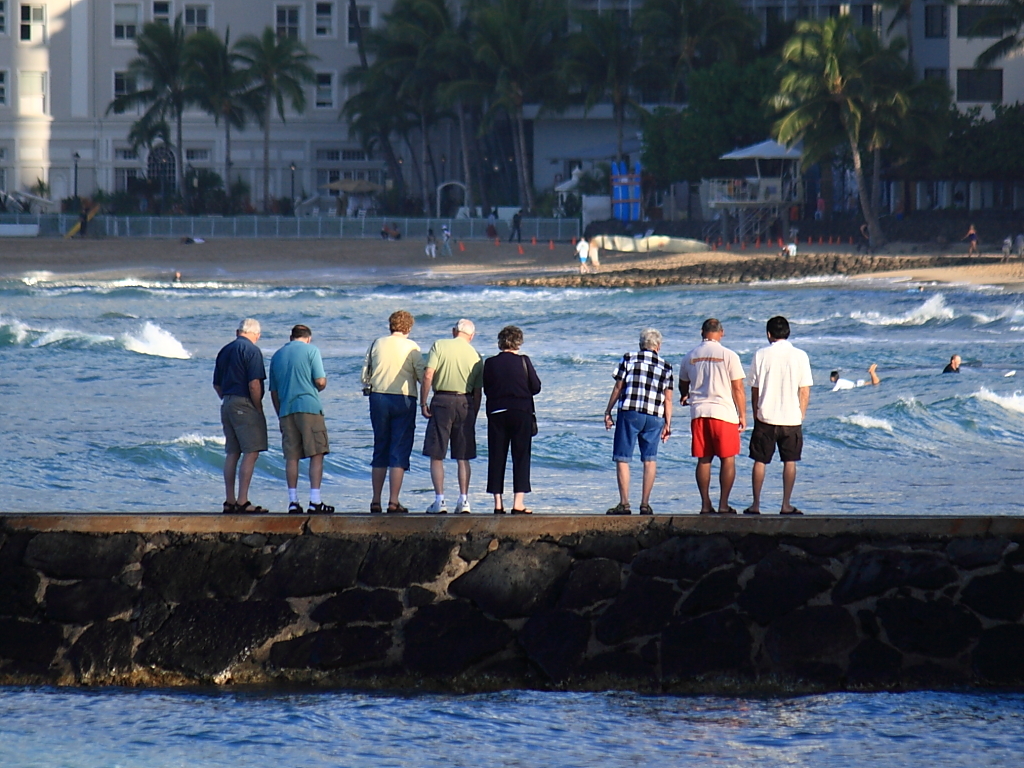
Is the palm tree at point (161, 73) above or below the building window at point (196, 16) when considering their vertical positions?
below

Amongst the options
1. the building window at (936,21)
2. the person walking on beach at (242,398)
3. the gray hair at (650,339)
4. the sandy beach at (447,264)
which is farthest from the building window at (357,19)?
the gray hair at (650,339)

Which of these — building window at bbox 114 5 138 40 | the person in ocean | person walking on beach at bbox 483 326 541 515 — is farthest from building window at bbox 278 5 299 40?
person walking on beach at bbox 483 326 541 515

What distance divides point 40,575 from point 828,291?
37.5 metres

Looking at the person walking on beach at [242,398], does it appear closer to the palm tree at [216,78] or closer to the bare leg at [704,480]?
the bare leg at [704,480]

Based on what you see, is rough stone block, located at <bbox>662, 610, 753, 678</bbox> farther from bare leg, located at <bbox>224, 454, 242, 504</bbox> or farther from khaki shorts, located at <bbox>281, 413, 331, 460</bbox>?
bare leg, located at <bbox>224, 454, 242, 504</bbox>

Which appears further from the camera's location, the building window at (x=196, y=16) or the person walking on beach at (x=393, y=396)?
the building window at (x=196, y=16)

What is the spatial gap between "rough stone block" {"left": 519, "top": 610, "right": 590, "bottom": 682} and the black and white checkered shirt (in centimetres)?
134

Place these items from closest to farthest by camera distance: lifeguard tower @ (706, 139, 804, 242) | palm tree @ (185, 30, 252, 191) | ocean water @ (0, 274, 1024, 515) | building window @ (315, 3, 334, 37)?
ocean water @ (0, 274, 1024, 515) < lifeguard tower @ (706, 139, 804, 242) < palm tree @ (185, 30, 252, 191) < building window @ (315, 3, 334, 37)

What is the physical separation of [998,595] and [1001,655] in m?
0.31

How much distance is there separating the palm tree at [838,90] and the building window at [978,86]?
285 inches

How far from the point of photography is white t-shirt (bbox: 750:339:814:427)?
843 centimetres

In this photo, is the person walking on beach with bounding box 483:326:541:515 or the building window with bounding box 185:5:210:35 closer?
the person walking on beach with bounding box 483:326:541:515

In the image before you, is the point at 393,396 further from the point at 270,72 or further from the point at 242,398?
the point at 270,72

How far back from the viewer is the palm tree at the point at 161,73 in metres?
61.9
